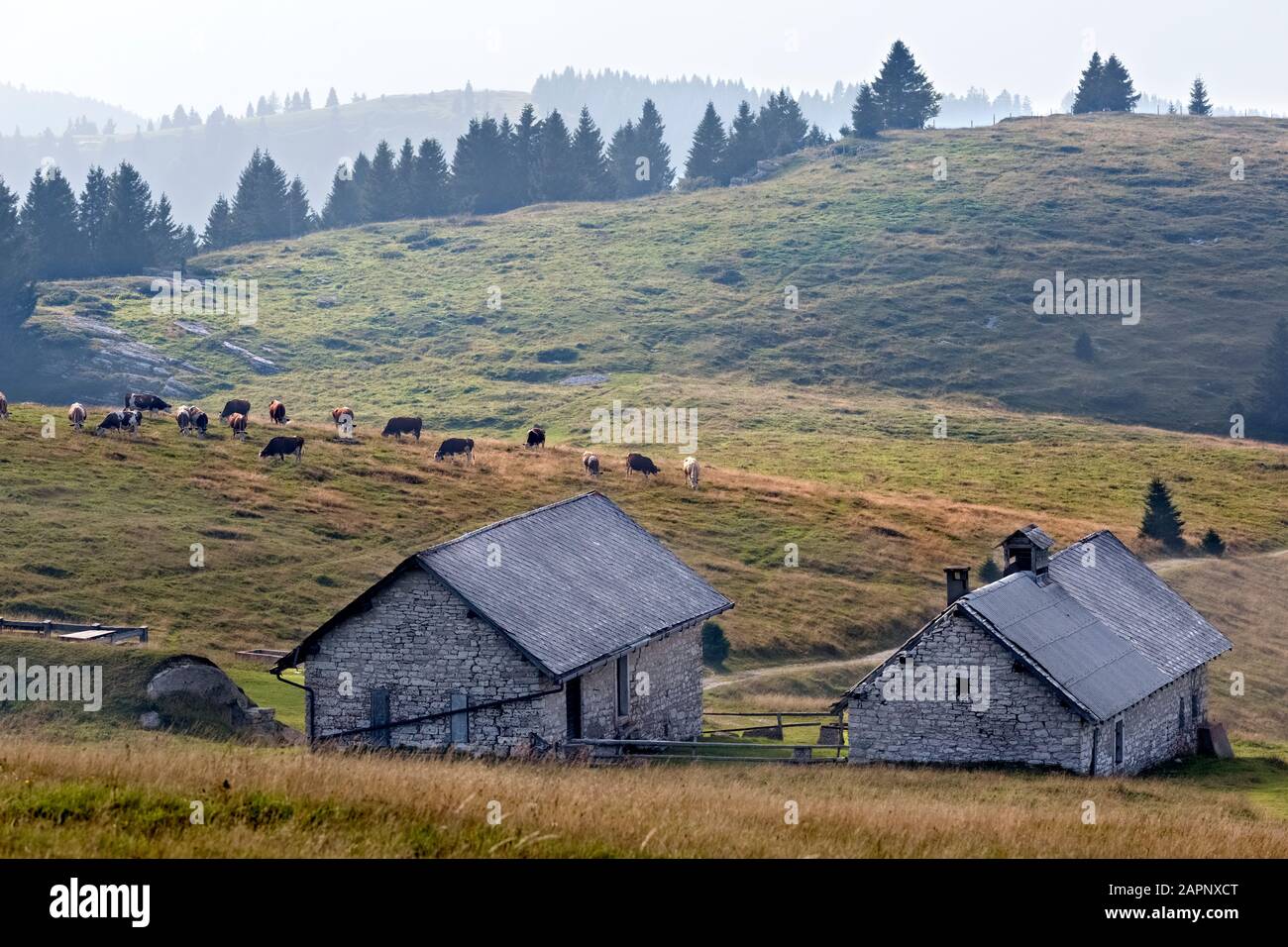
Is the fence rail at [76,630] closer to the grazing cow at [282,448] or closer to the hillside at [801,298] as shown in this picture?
the grazing cow at [282,448]

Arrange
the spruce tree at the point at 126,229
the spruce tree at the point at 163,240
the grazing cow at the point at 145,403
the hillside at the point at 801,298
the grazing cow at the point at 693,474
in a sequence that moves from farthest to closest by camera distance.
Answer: the spruce tree at the point at 163,240, the spruce tree at the point at 126,229, the hillside at the point at 801,298, the grazing cow at the point at 145,403, the grazing cow at the point at 693,474

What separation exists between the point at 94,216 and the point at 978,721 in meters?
139

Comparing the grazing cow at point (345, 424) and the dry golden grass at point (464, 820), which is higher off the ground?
the grazing cow at point (345, 424)

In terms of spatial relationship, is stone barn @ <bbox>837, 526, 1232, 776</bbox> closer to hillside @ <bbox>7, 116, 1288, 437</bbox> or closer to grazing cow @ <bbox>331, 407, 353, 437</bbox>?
grazing cow @ <bbox>331, 407, 353, 437</bbox>

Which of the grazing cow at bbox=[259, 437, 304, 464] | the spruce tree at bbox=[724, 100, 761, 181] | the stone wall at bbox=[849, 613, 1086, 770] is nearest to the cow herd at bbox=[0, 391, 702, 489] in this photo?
the grazing cow at bbox=[259, 437, 304, 464]

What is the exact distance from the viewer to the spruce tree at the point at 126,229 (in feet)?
510

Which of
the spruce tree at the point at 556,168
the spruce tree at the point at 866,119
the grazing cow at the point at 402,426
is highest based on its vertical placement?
the spruce tree at the point at 866,119

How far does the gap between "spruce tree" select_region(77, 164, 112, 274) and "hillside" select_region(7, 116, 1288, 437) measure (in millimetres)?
8407

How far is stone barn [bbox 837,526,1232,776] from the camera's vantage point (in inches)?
1476

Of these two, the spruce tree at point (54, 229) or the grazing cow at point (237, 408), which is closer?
the grazing cow at point (237, 408)

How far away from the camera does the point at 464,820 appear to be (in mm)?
14906

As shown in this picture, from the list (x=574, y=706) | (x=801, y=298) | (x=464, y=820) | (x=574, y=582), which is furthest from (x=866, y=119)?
(x=464, y=820)

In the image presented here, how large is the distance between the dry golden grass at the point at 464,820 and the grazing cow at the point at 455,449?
167ft

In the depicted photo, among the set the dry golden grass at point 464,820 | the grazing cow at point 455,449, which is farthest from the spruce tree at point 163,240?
the dry golden grass at point 464,820
